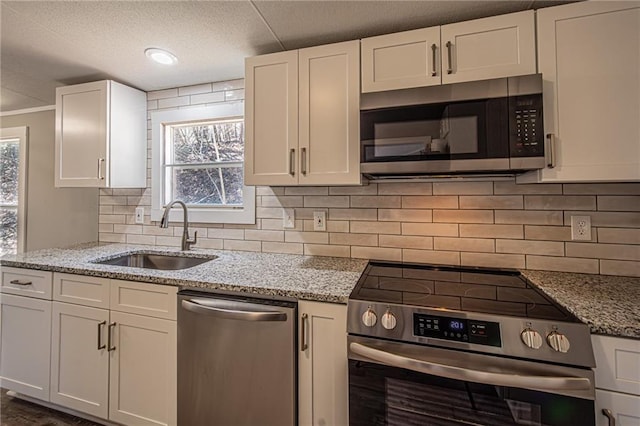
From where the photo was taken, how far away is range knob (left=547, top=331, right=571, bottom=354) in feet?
3.01

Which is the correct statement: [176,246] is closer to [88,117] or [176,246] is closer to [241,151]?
[241,151]

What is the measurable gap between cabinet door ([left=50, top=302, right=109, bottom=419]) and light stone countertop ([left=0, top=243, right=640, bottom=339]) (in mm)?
248

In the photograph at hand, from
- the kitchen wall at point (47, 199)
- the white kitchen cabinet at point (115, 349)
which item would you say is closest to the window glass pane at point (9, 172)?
the kitchen wall at point (47, 199)

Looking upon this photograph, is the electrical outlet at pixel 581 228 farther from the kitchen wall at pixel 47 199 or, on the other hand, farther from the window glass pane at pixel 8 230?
the window glass pane at pixel 8 230

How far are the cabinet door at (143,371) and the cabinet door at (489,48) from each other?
5.91 ft

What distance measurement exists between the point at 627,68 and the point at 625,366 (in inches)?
44.2

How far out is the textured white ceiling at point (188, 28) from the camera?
1.39 meters

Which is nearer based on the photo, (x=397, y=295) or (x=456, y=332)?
(x=456, y=332)

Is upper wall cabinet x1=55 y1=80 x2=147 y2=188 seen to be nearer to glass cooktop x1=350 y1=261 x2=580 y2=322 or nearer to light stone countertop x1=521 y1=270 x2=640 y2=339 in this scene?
glass cooktop x1=350 y1=261 x2=580 y2=322

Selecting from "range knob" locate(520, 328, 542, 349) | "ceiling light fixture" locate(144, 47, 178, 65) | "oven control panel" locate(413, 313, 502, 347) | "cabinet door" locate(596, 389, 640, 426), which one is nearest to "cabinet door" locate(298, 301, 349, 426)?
"oven control panel" locate(413, 313, 502, 347)

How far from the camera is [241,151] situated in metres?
2.20

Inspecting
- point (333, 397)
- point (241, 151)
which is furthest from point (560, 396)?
A: point (241, 151)

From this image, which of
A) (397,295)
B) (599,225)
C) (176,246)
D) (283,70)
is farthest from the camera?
(176,246)

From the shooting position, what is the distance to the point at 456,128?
1296mm
